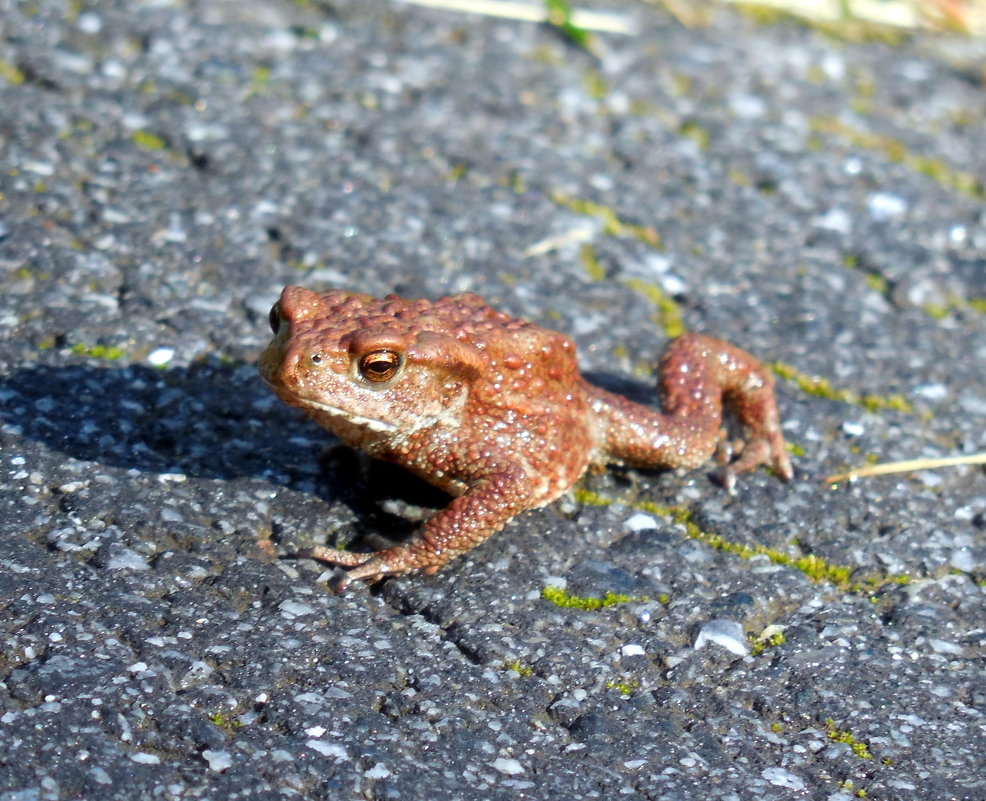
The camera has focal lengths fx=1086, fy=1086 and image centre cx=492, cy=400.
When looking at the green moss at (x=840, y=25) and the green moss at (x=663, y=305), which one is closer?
the green moss at (x=663, y=305)

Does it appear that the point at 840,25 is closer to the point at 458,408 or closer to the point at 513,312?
the point at 513,312

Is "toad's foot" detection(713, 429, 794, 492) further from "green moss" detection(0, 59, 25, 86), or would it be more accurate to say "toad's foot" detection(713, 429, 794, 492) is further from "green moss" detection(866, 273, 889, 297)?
"green moss" detection(0, 59, 25, 86)

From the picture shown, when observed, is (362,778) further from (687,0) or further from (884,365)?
(687,0)

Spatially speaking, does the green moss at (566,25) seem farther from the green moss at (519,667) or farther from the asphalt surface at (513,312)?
the green moss at (519,667)

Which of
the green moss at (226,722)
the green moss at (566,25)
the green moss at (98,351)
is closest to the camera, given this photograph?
the green moss at (226,722)

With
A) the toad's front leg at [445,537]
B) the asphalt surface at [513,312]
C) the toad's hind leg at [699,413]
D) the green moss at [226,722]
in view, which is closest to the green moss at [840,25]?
the asphalt surface at [513,312]

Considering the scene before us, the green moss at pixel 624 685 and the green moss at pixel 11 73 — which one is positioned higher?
the green moss at pixel 11 73

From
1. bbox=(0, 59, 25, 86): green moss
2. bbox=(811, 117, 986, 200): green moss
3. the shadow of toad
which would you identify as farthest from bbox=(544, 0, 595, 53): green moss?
the shadow of toad
